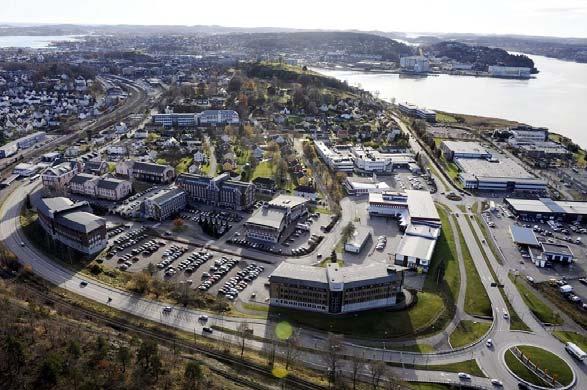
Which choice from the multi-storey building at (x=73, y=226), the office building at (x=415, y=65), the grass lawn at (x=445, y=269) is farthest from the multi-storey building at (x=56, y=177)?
the office building at (x=415, y=65)

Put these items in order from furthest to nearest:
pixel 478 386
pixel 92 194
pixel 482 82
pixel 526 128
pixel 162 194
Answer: pixel 482 82 → pixel 526 128 → pixel 92 194 → pixel 162 194 → pixel 478 386

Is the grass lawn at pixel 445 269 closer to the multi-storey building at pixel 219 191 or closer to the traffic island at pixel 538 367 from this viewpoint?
the traffic island at pixel 538 367

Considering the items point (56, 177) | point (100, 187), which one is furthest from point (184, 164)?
point (56, 177)

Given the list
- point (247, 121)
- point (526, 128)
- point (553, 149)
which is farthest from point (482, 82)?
point (247, 121)

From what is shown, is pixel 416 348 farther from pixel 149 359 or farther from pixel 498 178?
pixel 498 178

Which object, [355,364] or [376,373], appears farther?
[376,373]

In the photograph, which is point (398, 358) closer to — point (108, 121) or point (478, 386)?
point (478, 386)
